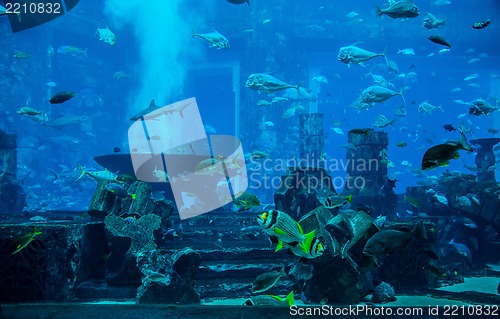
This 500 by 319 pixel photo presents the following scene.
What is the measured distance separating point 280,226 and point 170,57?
45262 mm

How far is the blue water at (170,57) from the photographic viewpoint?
29578 millimetres

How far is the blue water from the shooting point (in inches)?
1164

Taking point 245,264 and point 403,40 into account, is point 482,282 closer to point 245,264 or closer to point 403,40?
point 245,264

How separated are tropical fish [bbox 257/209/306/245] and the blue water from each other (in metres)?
21.2

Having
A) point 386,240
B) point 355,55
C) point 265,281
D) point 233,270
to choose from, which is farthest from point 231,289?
point 355,55

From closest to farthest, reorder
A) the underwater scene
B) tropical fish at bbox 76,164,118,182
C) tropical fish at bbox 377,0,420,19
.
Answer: the underwater scene < tropical fish at bbox 76,164,118,182 < tropical fish at bbox 377,0,420,19

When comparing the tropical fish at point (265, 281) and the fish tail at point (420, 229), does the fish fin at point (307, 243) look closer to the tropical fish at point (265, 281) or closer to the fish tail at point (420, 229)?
the tropical fish at point (265, 281)

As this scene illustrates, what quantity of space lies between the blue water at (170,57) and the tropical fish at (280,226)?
2124 centimetres

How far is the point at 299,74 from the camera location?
30.7 metres

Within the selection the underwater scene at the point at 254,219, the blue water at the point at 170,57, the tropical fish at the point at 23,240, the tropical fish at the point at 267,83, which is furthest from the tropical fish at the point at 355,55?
the blue water at the point at 170,57

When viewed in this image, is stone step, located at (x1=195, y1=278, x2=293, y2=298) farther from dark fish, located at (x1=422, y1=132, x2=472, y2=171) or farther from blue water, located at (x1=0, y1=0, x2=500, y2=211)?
blue water, located at (x1=0, y1=0, x2=500, y2=211)

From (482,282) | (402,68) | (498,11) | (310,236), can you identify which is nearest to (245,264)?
(310,236)

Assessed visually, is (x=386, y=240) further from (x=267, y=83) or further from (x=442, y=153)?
(x=267, y=83)

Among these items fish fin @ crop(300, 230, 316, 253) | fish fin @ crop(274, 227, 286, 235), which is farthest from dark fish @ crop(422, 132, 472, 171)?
fish fin @ crop(274, 227, 286, 235)
